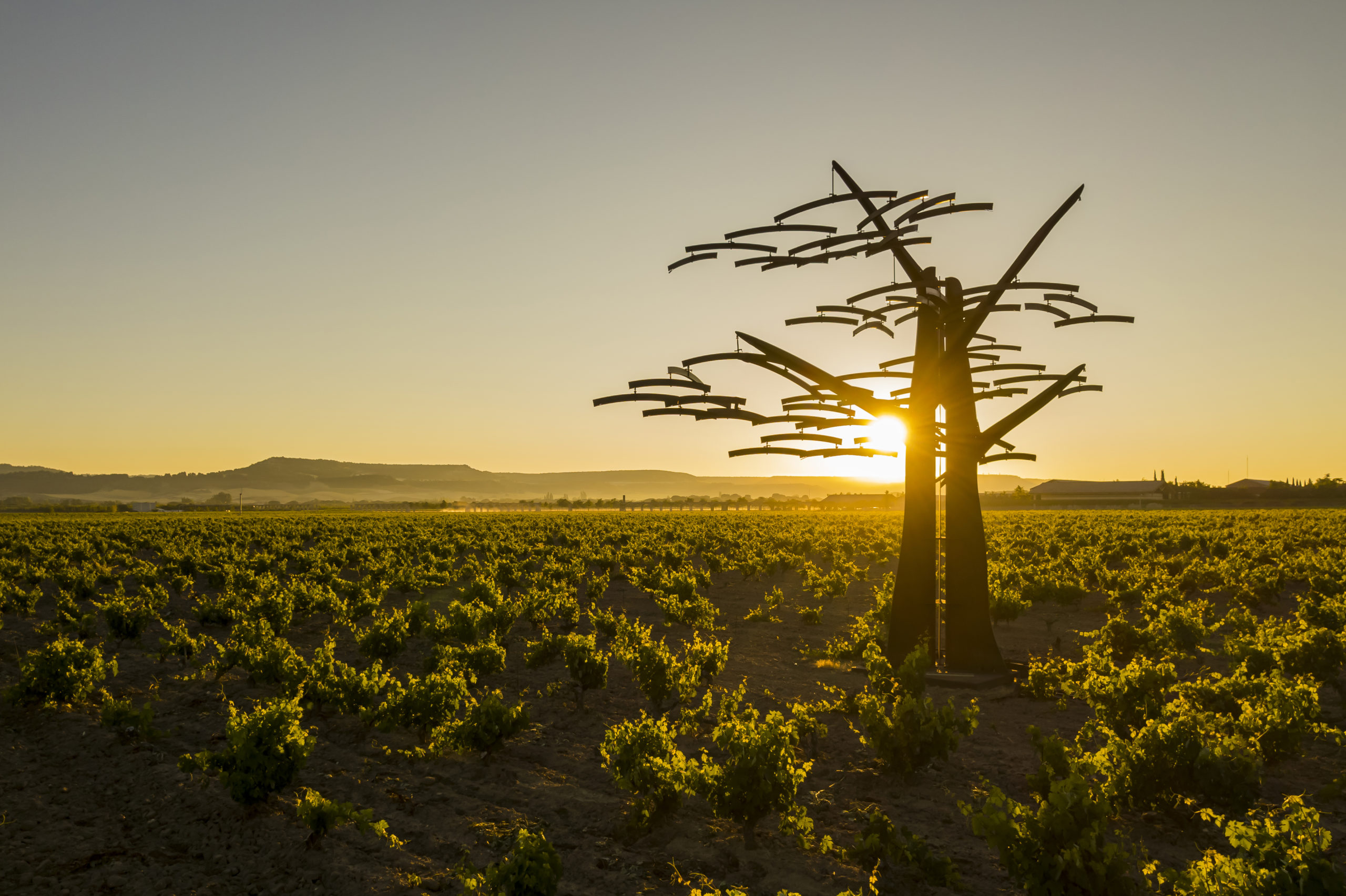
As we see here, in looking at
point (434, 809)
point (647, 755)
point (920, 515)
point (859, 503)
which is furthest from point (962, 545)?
point (859, 503)

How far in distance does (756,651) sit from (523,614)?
6519 millimetres

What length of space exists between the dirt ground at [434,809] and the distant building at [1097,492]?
123 meters

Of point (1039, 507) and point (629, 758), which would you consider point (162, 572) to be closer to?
point (629, 758)

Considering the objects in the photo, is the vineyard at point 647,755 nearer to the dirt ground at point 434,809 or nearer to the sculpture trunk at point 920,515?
the dirt ground at point 434,809

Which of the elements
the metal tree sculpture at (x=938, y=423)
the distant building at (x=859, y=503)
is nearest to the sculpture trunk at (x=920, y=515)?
the metal tree sculpture at (x=938, y=423)

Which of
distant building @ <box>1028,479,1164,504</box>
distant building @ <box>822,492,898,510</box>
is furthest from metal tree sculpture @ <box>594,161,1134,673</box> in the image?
distant building @ <box>1028,479,1164,504</box>

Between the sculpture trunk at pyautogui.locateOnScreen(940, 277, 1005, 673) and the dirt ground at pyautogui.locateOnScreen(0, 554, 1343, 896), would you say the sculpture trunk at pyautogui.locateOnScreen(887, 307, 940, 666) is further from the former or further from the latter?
the dirt ground at pyautogui.locateOnScreen(0, 554, 1343, 896)

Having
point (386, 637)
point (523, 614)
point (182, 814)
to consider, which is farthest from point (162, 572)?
point (182, 814)

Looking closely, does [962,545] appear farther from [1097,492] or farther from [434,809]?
[1097,492]

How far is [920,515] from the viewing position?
13.9 metres

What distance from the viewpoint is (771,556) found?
109 feet

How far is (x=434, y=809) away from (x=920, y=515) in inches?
356

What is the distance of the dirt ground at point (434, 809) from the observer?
690cm

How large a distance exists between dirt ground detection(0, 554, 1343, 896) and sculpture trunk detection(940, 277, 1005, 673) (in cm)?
89
